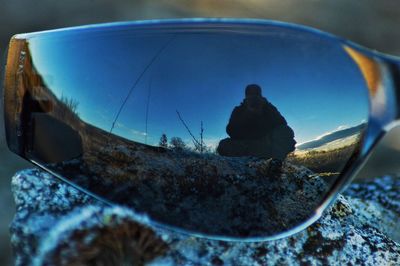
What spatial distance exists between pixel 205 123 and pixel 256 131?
70mm

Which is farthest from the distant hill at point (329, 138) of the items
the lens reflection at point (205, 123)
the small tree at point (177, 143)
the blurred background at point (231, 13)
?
the blurred background at point (231, 13)

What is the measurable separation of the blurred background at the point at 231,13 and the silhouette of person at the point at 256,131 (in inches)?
45.0

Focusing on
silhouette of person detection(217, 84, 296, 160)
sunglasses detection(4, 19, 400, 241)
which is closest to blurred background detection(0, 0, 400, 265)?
sunglasses detection(4, 19, 400, 241)

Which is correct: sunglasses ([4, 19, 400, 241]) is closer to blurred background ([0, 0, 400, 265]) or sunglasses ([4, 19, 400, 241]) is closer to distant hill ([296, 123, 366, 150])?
distant hill ([296, 123, 366, 150])

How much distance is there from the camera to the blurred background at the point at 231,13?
1.71m

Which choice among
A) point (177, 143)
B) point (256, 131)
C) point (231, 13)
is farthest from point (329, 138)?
point (231, 13)

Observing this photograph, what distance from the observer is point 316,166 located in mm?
677

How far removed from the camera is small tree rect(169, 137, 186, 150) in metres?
0.66

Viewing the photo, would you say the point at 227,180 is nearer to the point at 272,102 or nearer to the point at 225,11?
the point at 272,102

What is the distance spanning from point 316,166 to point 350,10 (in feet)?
4.66

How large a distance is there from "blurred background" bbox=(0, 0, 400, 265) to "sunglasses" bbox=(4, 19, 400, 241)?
1035 millimetres

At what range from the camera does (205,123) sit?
25.7 inches

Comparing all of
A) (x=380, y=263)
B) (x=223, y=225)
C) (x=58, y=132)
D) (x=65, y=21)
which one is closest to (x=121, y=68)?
(x=58, y=132)

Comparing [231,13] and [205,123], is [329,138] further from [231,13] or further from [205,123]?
[231,13]
